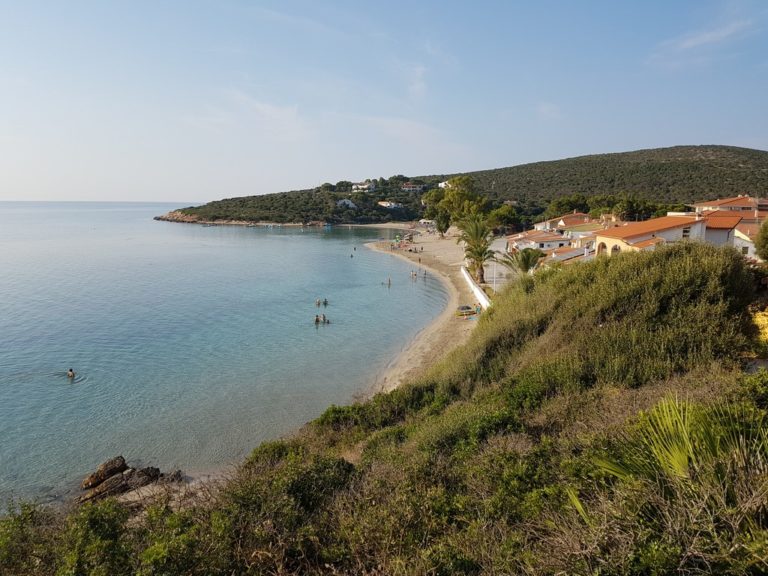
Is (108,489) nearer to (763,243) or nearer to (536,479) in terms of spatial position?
(536,479)

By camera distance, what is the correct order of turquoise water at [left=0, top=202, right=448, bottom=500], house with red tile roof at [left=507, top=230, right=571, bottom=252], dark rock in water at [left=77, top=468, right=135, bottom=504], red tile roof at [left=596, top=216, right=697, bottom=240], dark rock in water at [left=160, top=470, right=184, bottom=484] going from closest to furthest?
1. dark rock in water at [left=77, top=468, right=135, bottom=504]
2. dark rock in water at [left=160, top=470, right=184, bottom=484]
3. turquoise water at [left=0, top=202, right=448, bottom=500]
4. red tile roof at [left=596, top=216, right=697, bottom=240]
5. house with red tile roof at [left=507, top=230, right=571, bottom=252]

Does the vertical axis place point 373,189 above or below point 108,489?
above

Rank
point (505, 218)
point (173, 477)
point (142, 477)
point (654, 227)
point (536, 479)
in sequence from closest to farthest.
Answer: point (536, 479) < point (173, 477) < point (142, 477) < point (654, 227) < point (505, 218)

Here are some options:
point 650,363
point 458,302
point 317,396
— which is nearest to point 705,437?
point 650,363

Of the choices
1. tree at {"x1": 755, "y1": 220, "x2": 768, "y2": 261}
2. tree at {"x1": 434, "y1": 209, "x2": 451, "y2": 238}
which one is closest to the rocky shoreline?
tree at {"x1": 434, "y1": 209, "x2": 451, "y2": 238}

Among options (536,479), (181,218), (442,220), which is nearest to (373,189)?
(181,218)

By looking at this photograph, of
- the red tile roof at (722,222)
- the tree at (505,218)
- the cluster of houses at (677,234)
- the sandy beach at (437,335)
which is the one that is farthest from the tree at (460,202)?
the red tile roof at (722,222)

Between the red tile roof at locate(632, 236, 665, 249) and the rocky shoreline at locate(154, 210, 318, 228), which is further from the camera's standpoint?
the rocky shoreline at locate(154, 210, 318, 228)

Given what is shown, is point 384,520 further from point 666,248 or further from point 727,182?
point 727,182

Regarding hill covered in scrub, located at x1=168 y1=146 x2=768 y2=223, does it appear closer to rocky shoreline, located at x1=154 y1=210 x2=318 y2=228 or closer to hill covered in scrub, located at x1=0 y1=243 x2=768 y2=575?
rocky shoreline, located at x1=154 y1=210 x2=318 y2=228
